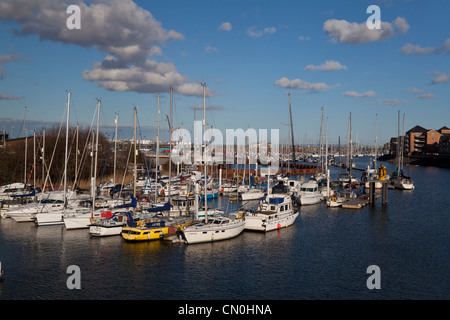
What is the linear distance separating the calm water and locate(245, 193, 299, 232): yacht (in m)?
0.94

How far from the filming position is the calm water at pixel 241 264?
22.8 m

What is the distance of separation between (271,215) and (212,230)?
769 centimetres

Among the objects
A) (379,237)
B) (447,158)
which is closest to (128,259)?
(379,237)

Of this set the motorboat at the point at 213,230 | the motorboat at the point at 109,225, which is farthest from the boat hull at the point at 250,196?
the motorboat at the point at 109,225

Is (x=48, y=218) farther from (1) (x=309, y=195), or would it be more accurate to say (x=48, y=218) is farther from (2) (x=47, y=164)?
(1) (x=309, y=195)

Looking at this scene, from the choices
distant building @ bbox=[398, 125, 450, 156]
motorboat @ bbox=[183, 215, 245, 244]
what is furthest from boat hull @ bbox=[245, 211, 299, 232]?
distant building @ bbox=[398, 125, 450, 156]

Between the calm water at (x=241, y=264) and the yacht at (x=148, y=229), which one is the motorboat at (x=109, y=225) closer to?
the calm water at (x=241, y=264)

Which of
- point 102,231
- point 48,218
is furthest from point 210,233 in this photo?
point 48,218

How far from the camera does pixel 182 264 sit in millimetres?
27641

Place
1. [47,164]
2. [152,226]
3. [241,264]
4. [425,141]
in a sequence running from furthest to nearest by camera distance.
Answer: [425,141] < [47,164] < [152,226] < [241,264]

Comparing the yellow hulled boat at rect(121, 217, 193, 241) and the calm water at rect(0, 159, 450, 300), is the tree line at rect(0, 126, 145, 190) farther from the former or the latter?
the yellow hulled boat at rect(121, 217, 193, 241)

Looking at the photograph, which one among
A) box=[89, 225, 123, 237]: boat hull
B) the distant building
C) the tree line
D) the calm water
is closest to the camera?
the calm water

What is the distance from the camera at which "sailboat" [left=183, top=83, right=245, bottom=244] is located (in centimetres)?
3231

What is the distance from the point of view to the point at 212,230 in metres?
33.0
